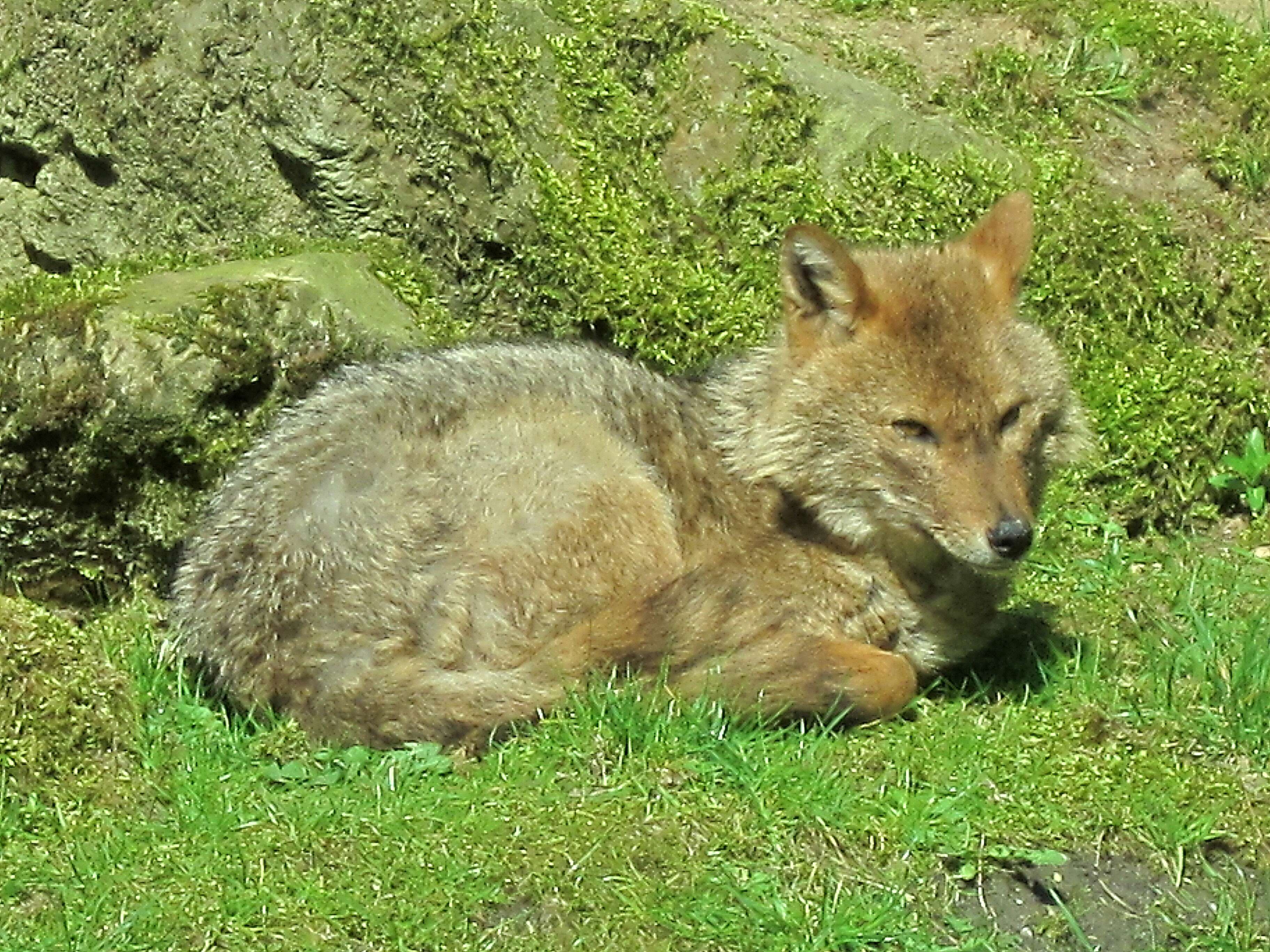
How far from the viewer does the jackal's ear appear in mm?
6027

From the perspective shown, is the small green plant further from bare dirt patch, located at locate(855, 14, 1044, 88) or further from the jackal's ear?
the jackal's ear

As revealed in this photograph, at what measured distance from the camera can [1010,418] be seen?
6.12 meters

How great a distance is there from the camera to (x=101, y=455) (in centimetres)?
689

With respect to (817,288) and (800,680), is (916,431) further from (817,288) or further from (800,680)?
(800,680)

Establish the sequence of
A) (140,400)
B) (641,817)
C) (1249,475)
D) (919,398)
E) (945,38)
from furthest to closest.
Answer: (945,38)
(1249,475)
(140,400)
(919,398)
(641,817)

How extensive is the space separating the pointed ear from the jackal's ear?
555 mm

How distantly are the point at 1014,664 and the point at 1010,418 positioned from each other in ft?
3.42

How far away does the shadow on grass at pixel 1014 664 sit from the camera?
21.0ft

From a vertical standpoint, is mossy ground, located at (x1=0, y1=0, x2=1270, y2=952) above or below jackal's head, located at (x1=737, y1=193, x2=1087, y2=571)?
below

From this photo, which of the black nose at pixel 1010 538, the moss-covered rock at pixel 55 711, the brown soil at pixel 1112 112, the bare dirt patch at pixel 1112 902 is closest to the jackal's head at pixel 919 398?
the black nose at pixel 1010 538

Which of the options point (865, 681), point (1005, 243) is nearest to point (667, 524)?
point (865, 681)

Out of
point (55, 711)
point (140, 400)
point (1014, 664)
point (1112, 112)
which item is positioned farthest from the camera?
point (1112, 112)

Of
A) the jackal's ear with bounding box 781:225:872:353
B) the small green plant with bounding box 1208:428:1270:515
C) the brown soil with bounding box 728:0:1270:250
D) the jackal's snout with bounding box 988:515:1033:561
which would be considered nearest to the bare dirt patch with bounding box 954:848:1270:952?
the jackal's snout with bounding box 988:515:1033:561

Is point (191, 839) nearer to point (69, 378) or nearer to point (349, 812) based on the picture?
point (349, 812)
